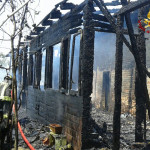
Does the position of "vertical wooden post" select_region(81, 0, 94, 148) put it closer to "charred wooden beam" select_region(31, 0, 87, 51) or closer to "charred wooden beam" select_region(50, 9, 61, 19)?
"charred wooden beam" select_region(31, 0, 87, 51)

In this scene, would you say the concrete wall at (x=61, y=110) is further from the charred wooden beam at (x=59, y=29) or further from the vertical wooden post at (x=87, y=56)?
the charred wooden beam at (x=59, y=29)

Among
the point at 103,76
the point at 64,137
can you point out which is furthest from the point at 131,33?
the point at 103,76

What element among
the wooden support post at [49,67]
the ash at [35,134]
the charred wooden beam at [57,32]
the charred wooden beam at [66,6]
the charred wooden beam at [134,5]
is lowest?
the ash at [35,134]

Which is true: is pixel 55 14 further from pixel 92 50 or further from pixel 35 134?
pixel 35 134

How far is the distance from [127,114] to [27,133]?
24.3 ft

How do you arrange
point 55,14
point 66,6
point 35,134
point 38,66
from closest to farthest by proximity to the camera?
1. point 66,6
2. point 55,14
3. point 35,134
4. point 38,66

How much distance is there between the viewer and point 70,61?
287 inches

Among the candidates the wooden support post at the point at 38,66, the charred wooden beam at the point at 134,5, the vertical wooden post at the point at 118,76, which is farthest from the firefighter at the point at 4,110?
the wooden support post at the point at 38,66

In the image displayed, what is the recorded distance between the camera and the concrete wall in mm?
6305

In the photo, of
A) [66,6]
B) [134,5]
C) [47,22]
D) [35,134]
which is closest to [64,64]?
[66,6]

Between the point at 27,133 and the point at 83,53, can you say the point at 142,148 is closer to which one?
the point at 83,53

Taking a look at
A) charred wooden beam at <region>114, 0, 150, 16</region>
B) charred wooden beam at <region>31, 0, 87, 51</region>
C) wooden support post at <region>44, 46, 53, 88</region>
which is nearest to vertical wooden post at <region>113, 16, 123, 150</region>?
charred wooden beam at <region>114, 0, 150, 16</region>

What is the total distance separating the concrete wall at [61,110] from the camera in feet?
20.7

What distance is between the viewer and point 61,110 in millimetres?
7734
